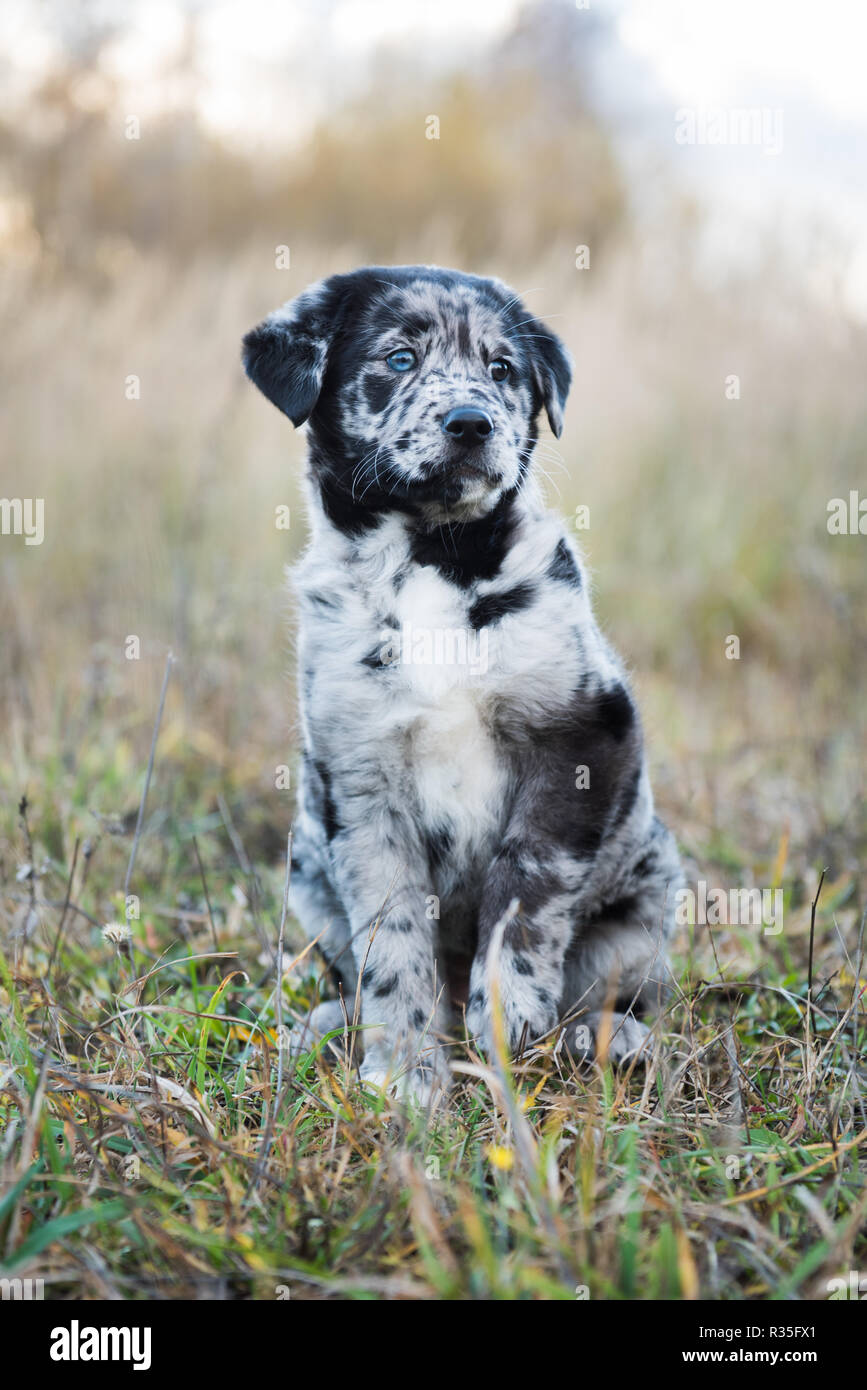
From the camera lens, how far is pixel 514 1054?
2.26m

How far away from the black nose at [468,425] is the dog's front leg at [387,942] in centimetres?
85

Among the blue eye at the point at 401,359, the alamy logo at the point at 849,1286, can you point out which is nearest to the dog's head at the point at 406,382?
the blue eye at the point at 401,359

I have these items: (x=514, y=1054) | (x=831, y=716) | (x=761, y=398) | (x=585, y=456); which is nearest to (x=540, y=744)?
(x=514, y=1054)

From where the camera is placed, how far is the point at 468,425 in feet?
7.63

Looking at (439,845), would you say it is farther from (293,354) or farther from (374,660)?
(293,354)

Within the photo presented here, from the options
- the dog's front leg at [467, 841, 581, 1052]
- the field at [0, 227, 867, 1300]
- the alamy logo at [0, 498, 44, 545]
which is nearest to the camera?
the field at [0, 227, 867, 1300]

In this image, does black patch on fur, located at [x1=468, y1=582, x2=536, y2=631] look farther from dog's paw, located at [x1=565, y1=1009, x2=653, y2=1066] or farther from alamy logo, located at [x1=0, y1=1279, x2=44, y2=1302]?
alamy logo, located at [x1=0, y1=1279, x2=44, y2=1302]

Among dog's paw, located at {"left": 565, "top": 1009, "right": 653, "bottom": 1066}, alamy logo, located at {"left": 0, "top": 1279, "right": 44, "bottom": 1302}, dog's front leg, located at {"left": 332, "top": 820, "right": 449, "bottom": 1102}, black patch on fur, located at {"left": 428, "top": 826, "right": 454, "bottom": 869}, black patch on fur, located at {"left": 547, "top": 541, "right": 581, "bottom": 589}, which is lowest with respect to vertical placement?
alamy logo, located at {"left": 0, "top": 1279, "right": 44, "bottom": 1302}

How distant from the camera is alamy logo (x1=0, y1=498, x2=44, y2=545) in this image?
5738mm

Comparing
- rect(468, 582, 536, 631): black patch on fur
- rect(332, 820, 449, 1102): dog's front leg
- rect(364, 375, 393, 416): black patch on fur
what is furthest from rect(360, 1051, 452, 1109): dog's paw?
rect(364, 375, 393, 416): black patch on fur

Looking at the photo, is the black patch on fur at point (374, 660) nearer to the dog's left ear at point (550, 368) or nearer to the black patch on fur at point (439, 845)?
the black patch on fur at point (439, 845)

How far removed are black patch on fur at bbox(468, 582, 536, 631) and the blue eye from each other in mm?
624

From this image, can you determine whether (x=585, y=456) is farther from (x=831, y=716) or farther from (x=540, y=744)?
(x=540, y=744)
